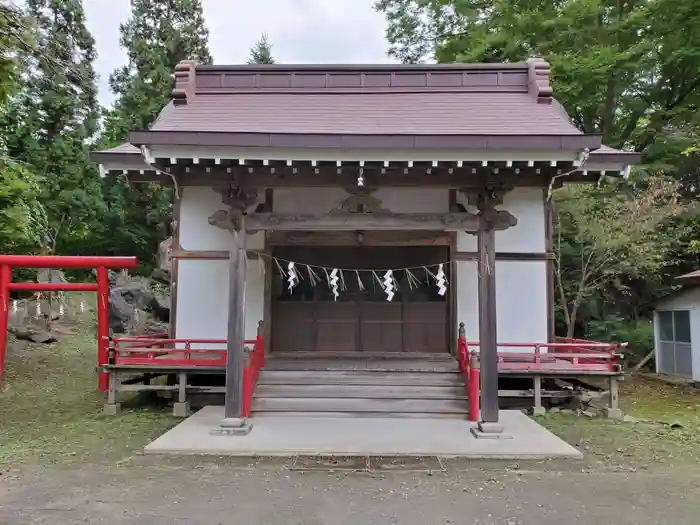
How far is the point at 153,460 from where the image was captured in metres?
5.71

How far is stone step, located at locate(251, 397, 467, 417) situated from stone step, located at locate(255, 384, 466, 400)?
2.7 inches

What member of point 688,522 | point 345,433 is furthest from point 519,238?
point 688,522

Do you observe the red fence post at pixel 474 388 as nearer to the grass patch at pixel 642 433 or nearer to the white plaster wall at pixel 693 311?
A: the grass patch at pixel 642 433

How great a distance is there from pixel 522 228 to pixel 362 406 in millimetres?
4043

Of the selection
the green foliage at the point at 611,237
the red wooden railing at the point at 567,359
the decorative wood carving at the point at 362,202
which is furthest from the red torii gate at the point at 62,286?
the green foliage at the point at 611,237

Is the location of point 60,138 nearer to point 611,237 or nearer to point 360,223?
point 360,223

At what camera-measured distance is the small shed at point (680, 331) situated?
1112cm

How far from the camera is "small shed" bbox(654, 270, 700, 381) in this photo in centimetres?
1112

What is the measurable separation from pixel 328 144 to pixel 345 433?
11.8 ft

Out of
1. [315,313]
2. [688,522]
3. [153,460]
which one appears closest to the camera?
[688,522]

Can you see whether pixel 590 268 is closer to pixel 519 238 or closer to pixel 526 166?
pixel 519 238

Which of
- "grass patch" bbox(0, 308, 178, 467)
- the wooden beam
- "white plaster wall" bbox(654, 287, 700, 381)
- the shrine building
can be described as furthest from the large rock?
"white plaster wall" bbox(654, 287, 700, 381)

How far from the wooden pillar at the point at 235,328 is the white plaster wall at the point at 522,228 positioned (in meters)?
3.93

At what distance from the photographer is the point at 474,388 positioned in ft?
23.4
